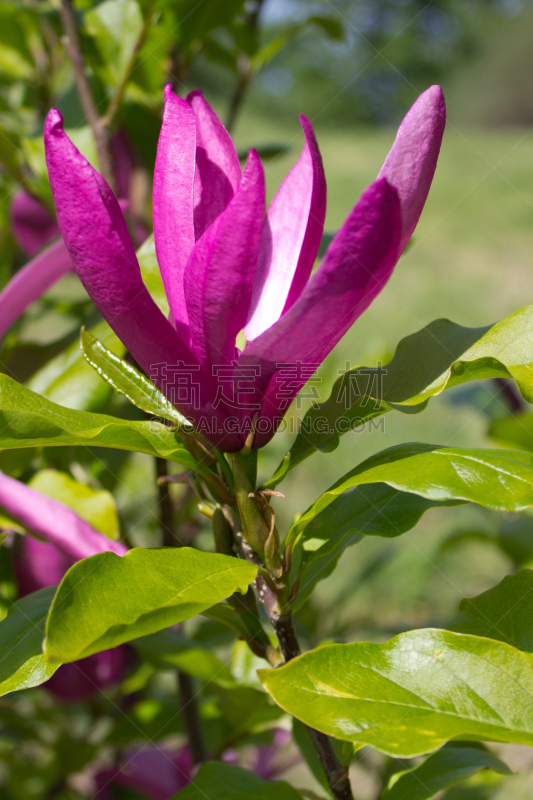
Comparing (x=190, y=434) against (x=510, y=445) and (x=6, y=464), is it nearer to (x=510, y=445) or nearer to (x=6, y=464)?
(x=6, y=464)

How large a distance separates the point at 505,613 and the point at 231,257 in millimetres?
387

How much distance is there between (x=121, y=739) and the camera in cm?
119

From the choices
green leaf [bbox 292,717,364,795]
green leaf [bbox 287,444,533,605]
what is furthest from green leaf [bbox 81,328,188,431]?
green leaf [bbox 292,717,364,795]

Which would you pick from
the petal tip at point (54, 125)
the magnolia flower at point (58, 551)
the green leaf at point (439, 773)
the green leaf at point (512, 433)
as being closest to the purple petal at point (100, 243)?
the petal tip at point (54, 125)

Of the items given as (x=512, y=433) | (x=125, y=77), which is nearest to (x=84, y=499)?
(x=125, y=77)

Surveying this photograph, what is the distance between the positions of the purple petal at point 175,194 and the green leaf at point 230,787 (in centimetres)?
45

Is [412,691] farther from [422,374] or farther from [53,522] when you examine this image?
[53,522]

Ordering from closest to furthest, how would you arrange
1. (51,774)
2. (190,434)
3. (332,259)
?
(332,259)
(190,434)
(51,774)

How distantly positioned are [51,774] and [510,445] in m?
1.08

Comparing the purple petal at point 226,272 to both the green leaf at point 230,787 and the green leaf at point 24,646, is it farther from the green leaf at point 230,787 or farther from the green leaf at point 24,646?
the green leaf at point 230,787

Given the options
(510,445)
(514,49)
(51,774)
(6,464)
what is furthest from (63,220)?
(514,49)

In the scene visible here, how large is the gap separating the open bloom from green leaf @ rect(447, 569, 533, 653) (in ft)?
0.79

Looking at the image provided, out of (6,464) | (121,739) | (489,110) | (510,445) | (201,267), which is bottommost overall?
(121,739)

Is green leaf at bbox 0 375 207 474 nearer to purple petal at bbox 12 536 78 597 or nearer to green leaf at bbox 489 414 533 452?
purple petal at bbox 12 536 78 597
